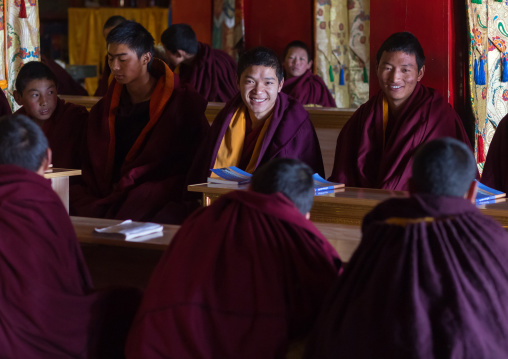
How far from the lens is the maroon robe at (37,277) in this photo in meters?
2.19

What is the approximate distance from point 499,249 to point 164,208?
241 centimetres

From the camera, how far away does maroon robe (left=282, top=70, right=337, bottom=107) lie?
23.6ft

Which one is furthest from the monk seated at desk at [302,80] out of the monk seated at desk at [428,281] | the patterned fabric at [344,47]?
the monk seated at desk at [428,281]

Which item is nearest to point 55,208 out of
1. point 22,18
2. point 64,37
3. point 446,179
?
point 446,179

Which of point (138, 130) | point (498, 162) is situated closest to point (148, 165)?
point (138, 130)

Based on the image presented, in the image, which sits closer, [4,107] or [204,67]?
[4,107]

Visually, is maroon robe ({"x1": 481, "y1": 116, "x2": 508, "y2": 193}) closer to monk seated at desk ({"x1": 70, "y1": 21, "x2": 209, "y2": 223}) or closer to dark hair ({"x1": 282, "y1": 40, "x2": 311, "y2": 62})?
monk seated at desk ({"x1": 70, "y1": 21, "x2": 209, "y2": 223})

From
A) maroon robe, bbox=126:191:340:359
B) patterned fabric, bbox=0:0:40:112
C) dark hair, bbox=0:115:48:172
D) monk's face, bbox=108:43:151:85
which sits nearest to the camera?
maroon robe, bbox=126:191:340:359

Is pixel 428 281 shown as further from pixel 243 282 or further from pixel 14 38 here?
pixel 14 38

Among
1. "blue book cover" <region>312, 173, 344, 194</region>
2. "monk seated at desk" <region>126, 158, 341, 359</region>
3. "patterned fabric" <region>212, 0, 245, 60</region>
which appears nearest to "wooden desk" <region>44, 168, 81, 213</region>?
"blue book cover" <region>312, 173, 344, 194</region>

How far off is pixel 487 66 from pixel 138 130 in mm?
2161

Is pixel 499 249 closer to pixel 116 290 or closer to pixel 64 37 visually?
pixel 116 290

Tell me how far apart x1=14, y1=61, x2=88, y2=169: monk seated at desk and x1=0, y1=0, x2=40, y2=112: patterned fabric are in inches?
38.9

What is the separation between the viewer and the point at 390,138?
3969 mm
